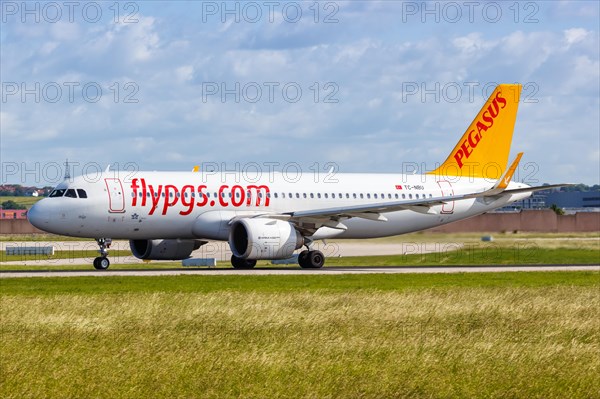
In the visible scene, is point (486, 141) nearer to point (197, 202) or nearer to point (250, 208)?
point (250, 208)

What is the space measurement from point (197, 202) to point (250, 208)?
2.73 metres

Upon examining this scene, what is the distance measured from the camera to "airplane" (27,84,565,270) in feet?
147

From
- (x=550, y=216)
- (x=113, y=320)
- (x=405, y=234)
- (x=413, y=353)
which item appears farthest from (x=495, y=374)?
(x=550, y=216)

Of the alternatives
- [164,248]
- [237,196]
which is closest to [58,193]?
[164,248]

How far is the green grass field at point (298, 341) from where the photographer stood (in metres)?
16.3

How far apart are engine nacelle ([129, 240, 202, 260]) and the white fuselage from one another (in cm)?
152

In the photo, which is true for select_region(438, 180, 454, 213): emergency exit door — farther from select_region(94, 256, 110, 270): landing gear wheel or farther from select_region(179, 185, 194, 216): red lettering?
select_region(94, 256, 110, 270): landing gear wheel

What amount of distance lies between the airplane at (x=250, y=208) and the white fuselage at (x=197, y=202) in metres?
0.04

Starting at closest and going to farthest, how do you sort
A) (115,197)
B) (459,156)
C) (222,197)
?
1. (115,197)
2. (222,197)
3. (459,156)

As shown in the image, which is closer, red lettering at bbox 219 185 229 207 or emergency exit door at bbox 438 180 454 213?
red lettering at bbox 219 185 229 207

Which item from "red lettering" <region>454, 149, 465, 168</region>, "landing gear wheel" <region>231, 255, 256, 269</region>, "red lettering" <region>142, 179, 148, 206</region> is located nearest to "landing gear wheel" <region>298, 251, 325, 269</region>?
"landing gear wheel" <region>231, 255, 256, 269</region>

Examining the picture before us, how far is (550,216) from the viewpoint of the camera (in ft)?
325

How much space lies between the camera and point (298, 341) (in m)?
21.2

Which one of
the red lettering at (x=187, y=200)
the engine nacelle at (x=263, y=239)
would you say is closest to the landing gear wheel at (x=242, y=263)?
the engine nacelle at (x=263, y=239)
